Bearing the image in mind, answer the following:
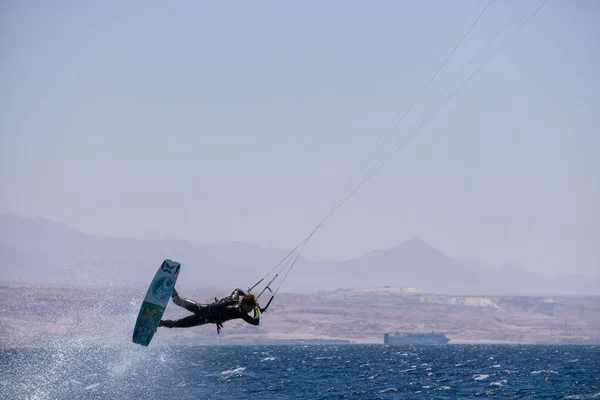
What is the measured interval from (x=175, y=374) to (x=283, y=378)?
10.3m

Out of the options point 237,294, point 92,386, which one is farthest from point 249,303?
point 92,386

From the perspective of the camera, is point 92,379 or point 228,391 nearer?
point 228,391

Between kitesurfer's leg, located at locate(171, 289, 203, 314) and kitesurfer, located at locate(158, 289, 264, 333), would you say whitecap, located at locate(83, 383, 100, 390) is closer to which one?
kitesurfer's leg, located at locate(171, 289, 203, 314)

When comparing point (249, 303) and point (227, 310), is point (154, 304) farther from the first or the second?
point (249, 303)

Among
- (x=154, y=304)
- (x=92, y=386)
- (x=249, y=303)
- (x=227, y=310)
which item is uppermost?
(x=154, y=304)

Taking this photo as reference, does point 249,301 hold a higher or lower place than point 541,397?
higher

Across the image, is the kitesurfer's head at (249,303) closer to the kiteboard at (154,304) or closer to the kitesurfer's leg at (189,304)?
the kitesurfer's leg at (189,304)


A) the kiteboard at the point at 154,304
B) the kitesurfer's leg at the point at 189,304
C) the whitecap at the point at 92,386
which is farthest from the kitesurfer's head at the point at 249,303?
the whitecap at the point at 92,386

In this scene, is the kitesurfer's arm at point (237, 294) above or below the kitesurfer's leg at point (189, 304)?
above

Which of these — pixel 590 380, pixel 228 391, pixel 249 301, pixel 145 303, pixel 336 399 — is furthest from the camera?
pixel 590 380

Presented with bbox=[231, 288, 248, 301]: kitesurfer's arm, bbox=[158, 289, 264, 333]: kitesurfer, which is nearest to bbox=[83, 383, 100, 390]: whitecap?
bbox=[158, 289, 264, 333]: kitesurfer

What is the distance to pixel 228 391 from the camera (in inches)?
2186

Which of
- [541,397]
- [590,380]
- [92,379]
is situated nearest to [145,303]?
[541,397]

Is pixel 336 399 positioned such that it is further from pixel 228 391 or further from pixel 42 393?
pixel 42 393
